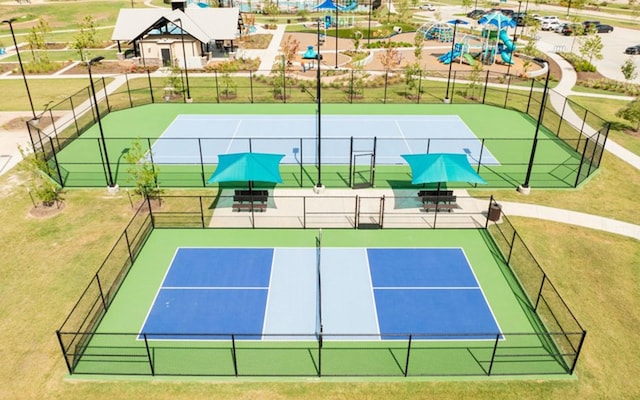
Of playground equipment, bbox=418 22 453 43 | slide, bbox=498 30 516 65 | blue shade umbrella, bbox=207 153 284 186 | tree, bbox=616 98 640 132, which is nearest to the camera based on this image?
blue shade umbrella, bbox=207 153 284 186

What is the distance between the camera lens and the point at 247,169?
2139 cm

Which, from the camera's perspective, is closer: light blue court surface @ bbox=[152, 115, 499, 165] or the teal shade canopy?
the teal shade canopy

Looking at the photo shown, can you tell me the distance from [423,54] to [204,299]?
51.5 metres

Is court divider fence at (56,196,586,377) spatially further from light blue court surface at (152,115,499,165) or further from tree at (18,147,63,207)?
light blue court surface at (152,115,499,165)

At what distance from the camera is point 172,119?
1375 inches

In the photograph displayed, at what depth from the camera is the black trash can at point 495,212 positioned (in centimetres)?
2116

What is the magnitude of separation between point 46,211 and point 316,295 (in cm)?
1437

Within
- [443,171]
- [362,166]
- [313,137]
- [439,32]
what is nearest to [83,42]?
[313,137]

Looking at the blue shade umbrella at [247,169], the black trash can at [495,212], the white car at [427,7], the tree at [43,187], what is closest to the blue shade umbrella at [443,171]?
the black trash can at [495,212]

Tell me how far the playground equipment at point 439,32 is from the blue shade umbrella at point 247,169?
54617 mm

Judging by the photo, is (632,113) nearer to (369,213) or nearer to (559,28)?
(369,213)

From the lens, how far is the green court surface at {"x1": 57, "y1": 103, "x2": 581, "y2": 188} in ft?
83.8

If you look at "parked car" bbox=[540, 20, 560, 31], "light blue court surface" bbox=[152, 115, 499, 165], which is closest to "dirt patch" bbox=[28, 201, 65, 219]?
"light blue court surface" bbox=[152, 115, 499, 165]

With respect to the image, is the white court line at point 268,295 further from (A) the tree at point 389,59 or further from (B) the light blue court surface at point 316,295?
(A) the tree at point 389,59
